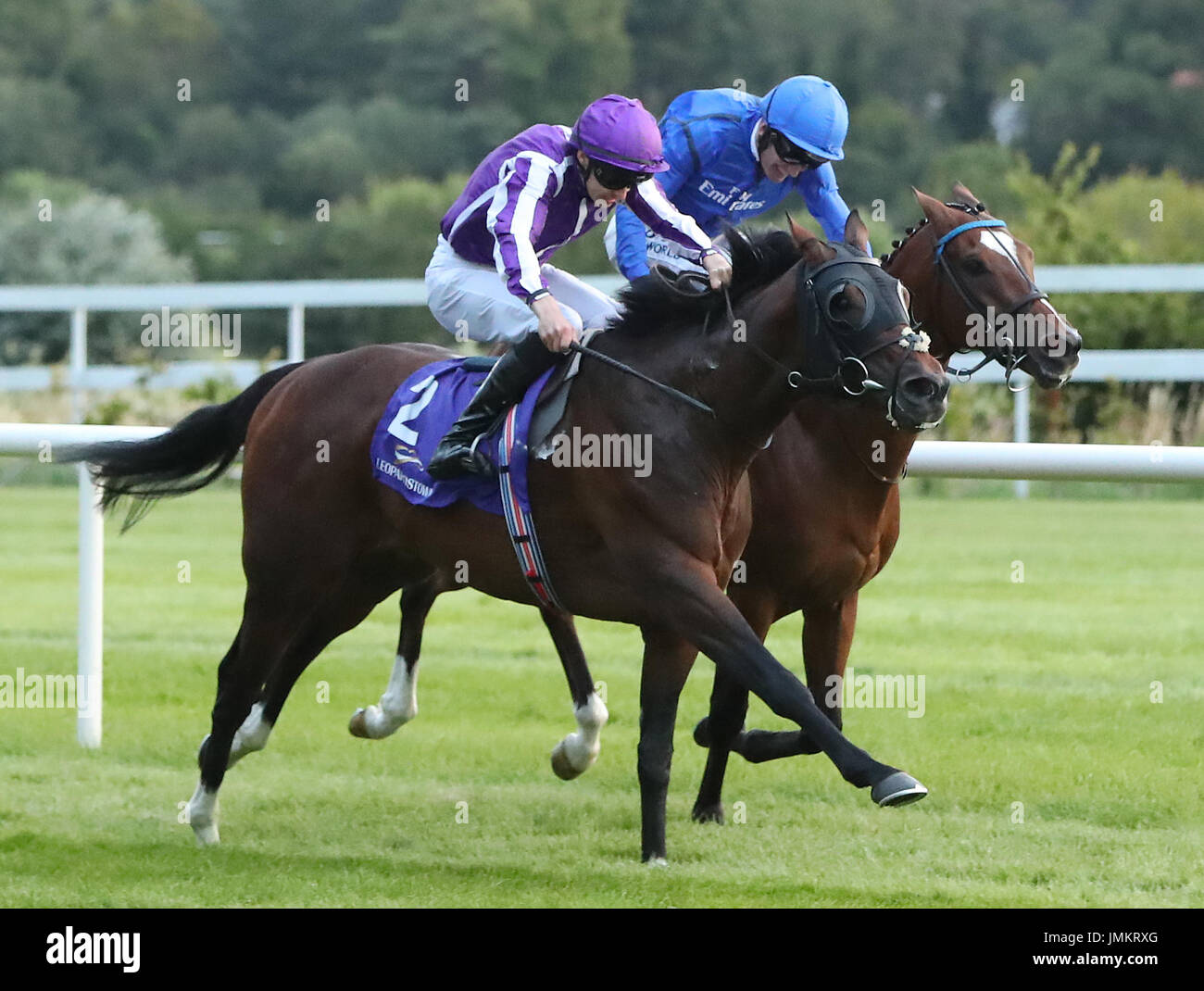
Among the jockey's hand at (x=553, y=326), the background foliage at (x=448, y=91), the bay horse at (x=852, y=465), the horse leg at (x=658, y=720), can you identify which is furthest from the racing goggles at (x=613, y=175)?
the background foliage at (x=448, y=91)

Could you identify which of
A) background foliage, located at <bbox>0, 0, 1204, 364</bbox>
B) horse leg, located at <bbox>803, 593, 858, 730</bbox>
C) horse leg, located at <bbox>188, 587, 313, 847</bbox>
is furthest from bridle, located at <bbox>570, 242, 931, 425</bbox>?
background foliage, located at <bbox>0, 0, 1204, 364</bbox>

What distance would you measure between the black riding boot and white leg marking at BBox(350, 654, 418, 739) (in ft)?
3.95

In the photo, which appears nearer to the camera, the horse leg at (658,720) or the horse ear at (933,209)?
the horse leg at (658,720)

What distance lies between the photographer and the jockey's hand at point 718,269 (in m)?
4.55

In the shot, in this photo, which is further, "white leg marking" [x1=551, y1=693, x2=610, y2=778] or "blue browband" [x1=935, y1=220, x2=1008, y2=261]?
"white leg marking" [x1=551, y1=693, x2=610, y2=778]

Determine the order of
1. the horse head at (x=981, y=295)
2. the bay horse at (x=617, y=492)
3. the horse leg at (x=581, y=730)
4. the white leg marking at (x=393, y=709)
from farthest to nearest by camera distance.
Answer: the white leg marking at (x=393, y=709) → the horse leg at (x=581, y=730) → the horse head at (x=981, y=295) → the bay horse at (x=617, y=492)

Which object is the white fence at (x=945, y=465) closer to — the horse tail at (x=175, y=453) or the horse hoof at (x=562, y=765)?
the horse tail at (x=175, y=453)

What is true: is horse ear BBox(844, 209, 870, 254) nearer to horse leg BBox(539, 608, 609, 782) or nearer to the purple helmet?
the purple helmet

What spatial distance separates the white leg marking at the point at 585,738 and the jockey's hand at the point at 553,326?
1404 millimetres

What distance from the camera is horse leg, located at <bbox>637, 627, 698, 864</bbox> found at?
4602 mm

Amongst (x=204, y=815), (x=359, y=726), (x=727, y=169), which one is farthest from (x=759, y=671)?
(x=359, y=726)

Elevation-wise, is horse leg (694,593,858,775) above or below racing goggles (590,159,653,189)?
below

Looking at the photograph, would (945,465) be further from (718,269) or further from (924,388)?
(924,388)

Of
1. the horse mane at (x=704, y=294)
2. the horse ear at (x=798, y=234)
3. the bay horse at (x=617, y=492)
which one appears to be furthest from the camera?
the horse mane at (x=704, y=294)
